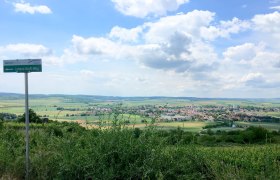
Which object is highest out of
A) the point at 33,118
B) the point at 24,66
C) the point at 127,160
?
the point at 24,66

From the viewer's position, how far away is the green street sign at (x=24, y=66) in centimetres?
916

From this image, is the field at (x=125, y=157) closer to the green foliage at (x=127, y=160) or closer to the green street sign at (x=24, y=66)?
the green foliage at (x=127, y=160)

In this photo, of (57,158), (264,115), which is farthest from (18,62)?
(264,115)

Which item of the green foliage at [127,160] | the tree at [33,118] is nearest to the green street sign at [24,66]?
the green foliage at [127,160]

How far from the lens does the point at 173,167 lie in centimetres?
842

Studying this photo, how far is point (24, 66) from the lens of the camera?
917 centimetres

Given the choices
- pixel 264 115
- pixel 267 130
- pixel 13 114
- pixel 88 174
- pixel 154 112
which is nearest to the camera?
pixel 88 174

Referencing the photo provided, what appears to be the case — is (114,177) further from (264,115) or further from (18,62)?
(264,115)

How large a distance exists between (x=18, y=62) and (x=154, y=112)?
3512 mm

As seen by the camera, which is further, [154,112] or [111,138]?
[154,112]

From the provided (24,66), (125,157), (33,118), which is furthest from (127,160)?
(33,118)

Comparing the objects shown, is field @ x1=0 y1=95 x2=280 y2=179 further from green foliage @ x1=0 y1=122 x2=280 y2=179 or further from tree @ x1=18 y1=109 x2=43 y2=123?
tree @ x1=18 y1=109 x2=43 y2=123

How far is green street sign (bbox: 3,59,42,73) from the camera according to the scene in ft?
30.1

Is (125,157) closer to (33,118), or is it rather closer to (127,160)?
(127,160)
